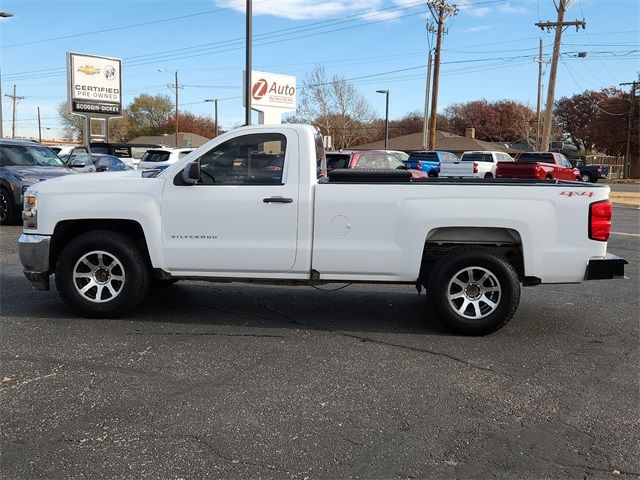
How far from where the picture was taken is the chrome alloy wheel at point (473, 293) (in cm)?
546

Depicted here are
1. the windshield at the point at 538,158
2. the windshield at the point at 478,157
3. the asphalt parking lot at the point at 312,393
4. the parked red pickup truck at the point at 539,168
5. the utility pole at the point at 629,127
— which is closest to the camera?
the asphalt parking lot at the point at 312,393

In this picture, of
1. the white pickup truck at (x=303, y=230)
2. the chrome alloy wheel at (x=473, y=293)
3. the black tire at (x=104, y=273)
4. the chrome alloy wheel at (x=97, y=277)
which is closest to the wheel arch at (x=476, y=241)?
the white pickup truck at (x=303, y=230)

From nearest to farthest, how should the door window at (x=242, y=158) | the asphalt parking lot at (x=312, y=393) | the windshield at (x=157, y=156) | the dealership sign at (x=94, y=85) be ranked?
the asphalt parking lot at (x=312, y=393)
the door window at (x=242, y=158)
the windshield at (x=157, y=156)
the dealership sign at (x=94, y=85)

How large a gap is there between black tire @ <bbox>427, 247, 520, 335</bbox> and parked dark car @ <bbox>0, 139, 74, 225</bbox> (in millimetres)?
10107

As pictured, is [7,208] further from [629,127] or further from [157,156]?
[629,127]

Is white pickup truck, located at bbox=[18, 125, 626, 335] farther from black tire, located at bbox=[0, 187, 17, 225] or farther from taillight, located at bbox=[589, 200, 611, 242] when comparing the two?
black tire, located at bbox=[0, 187, 17, 225]

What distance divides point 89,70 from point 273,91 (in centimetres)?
985

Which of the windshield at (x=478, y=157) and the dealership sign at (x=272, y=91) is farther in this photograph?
the windshield at (x=478, y=157)

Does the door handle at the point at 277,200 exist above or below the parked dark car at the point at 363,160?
below

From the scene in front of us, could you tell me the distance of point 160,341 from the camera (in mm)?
5250

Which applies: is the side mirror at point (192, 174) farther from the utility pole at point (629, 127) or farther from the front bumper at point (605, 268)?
the utility pole at point (629, 127)

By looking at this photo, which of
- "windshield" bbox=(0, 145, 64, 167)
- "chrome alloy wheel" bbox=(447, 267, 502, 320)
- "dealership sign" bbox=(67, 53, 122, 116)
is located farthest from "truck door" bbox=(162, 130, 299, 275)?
"dealership sign" bbox=(67, 53, 122, 116)

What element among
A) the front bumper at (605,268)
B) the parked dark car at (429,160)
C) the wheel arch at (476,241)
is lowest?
the front bumper at (605,268)

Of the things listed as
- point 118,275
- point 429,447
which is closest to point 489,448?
point 429,447
